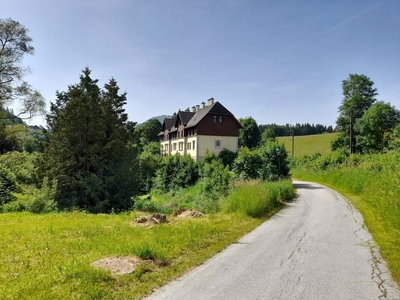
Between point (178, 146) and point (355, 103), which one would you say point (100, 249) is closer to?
point (178, 146)

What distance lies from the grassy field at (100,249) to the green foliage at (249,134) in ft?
204

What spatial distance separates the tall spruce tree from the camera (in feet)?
57.7

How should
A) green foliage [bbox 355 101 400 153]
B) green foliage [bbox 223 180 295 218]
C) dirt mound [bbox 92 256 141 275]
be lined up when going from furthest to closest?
green foliage [bbox 355 101 400 153] → green foliage [bbox 223 180 295 218] → dirt mound [bbox 92 256 141 275]

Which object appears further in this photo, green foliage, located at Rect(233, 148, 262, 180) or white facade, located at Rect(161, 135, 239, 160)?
white facade, located at Rect(161, 135, 239, 160)

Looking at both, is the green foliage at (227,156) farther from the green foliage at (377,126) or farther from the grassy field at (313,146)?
the green foliage at (377,126)

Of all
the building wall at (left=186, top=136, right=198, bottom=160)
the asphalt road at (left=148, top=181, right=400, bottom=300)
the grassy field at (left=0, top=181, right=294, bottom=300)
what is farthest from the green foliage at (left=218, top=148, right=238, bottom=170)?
the asphalt road at (left=148, top=181, right=400, bottom=300)

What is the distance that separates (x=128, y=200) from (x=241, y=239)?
11312 mm

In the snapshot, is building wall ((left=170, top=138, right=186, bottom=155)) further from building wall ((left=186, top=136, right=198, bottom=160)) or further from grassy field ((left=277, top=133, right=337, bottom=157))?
grassy field ((left=277, top=133, right=337, bottom=157))

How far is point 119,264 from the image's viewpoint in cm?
607

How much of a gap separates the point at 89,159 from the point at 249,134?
2366 inches

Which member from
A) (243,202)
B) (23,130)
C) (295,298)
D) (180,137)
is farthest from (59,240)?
(180,137)

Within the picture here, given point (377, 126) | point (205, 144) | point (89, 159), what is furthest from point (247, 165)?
point (377, 126)

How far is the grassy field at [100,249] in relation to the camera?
5020 millimetres

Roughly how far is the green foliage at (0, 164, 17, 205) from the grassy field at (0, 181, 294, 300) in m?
5.87
